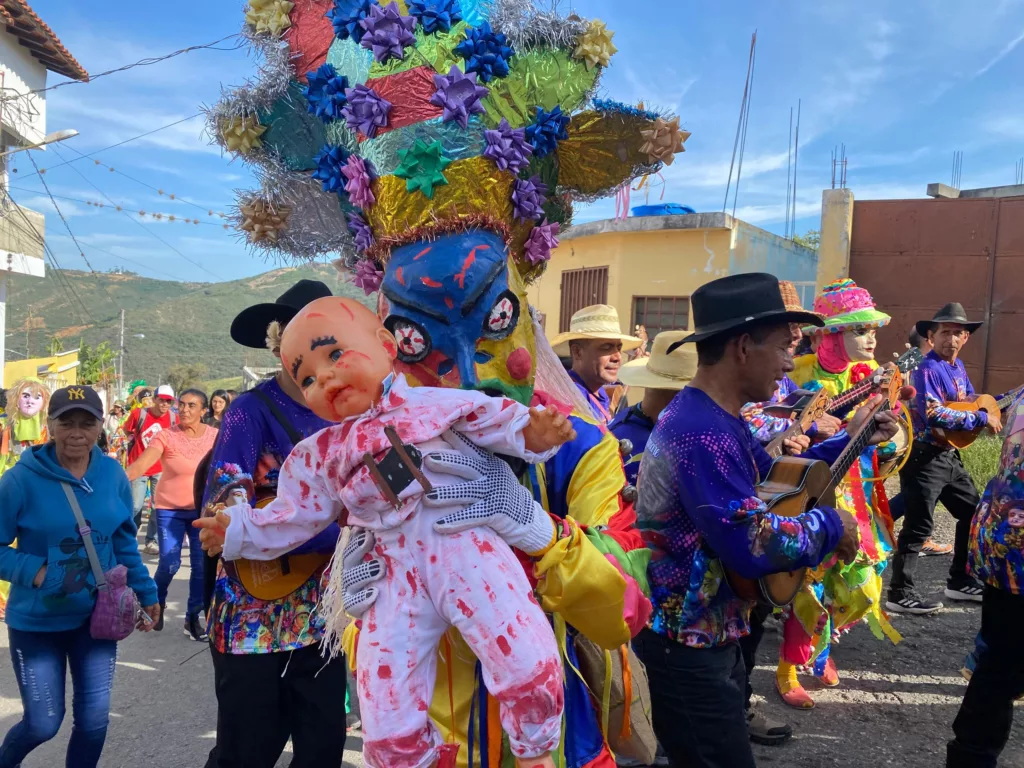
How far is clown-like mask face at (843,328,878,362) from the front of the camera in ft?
16.6

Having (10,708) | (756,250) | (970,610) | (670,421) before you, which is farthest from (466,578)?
(756,250)

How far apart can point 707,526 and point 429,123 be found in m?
1.41

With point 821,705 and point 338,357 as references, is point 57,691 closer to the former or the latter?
point 338,357

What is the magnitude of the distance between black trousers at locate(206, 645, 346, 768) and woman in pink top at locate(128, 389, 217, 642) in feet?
11.0

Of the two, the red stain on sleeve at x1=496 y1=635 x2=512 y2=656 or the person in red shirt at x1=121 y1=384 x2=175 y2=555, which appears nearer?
the red stain on sleeve at x1=496 y1=635 x2=512 y2=656

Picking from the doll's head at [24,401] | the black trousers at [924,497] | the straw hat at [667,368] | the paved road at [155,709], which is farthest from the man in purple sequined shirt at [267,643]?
the doll's head at [24,401]

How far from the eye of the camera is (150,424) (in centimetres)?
766

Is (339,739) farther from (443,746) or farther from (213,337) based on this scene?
(213,337)

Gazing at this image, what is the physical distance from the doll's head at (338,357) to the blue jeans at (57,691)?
2385 mm

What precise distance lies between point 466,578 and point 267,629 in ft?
4.39

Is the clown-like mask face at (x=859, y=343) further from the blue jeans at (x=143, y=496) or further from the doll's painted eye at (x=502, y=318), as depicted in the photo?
the blue jeans at (x=143, y=496)

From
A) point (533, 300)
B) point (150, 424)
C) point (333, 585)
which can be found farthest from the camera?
point (533, 300)

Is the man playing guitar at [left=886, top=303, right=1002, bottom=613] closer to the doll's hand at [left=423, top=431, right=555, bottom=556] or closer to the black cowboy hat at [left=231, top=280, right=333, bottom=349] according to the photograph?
the black cowboy hat at [left=231, top=280, right=333, bottom=349]

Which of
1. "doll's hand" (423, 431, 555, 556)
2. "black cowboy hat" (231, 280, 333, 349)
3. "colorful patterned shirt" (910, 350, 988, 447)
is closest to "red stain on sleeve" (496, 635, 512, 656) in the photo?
"doll's hand" (423, 431, 555, 556)
